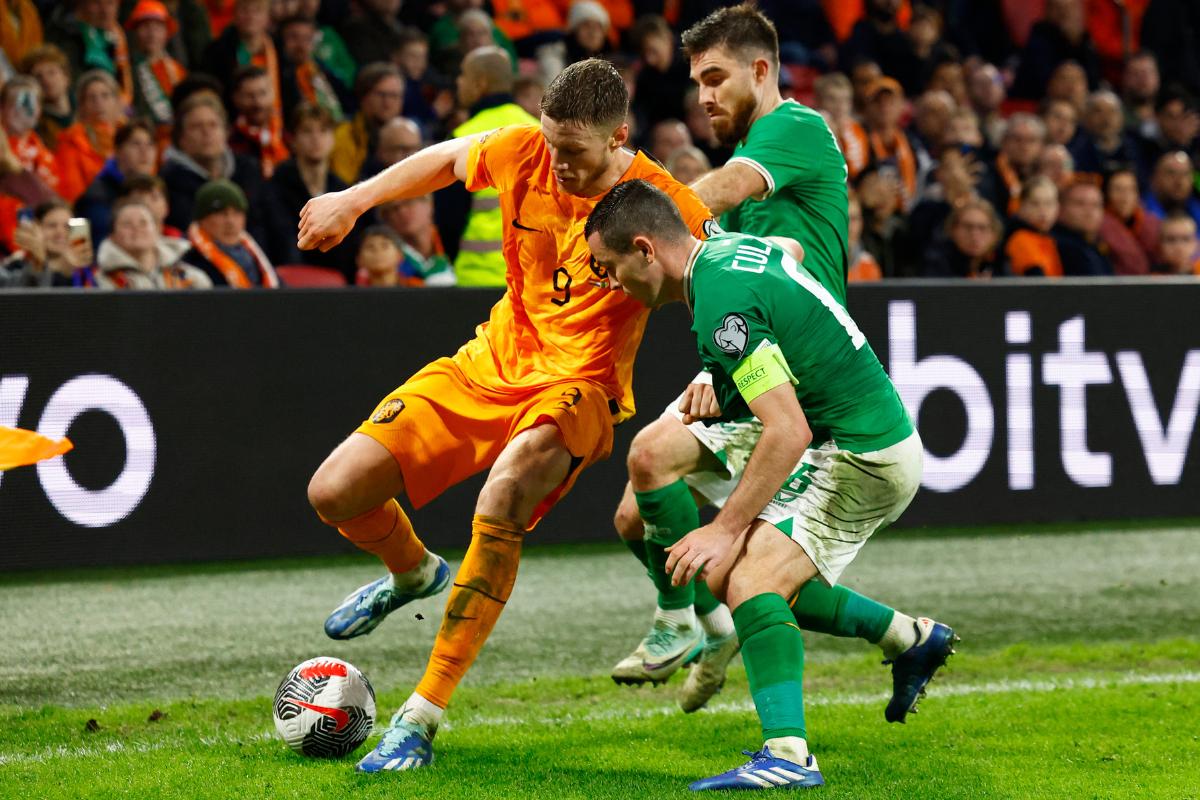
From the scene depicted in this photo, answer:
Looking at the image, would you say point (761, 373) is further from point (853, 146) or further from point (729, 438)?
point (853, 146)

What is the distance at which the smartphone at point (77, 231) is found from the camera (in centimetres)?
772

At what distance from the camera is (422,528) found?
7328mm

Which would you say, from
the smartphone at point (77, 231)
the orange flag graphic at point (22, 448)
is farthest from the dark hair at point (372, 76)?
the orange flag graphic at point (22, 448)

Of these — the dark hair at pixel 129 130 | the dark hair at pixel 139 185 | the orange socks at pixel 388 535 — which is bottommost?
the orange socks at pixel 388 535

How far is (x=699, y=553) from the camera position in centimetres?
381

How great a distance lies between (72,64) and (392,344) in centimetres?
356

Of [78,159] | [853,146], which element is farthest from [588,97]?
[853,146]

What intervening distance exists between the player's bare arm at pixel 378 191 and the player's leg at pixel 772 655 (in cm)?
145

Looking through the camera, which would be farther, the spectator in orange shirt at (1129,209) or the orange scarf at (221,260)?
the spectator in orange shirt at (1129,209)

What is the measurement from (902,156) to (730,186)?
7222 millimetres

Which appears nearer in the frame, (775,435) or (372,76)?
(775,435)

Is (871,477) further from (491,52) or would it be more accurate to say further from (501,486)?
(491,52)

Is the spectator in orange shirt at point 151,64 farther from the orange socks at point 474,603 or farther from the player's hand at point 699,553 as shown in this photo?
the player's hand at point 699,553

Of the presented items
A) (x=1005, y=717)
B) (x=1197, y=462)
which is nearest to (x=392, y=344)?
(x=1005, y=717)
